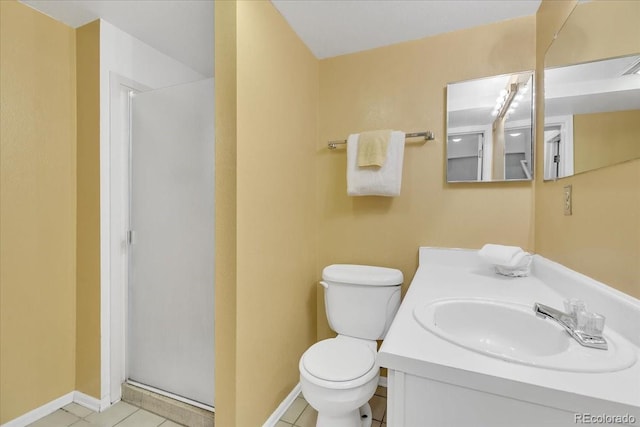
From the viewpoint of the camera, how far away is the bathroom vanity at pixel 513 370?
0.52 meters

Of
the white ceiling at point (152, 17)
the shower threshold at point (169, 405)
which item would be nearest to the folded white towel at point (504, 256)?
the shower threshold at point (169, 405)

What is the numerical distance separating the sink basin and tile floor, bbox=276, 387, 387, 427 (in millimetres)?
900

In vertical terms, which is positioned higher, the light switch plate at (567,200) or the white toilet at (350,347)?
the light switch plate at (567,200)

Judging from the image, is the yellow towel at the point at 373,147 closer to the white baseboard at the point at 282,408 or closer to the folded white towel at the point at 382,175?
the folded white towel at the point at 382,175

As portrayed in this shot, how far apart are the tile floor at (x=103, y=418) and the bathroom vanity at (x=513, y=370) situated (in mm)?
1505

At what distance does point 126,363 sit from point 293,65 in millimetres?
2082

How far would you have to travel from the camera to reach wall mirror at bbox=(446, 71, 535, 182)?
1.52 metres

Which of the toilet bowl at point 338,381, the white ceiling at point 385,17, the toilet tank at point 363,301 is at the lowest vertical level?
the toilet bowl at point 338,381

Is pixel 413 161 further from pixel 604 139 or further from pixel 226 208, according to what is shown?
pixel 226 208

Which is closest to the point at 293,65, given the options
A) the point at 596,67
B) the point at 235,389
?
the point at 596,67

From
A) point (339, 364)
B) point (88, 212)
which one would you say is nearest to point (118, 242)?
point (88, 212)

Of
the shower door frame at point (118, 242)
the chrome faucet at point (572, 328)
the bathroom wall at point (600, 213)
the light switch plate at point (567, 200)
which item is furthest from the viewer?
the shower door frame at point (118, 242)

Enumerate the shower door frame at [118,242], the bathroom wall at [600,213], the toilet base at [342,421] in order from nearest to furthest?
the bathroom wall at [600,213] < the toilet base at [342,421] < the shower door frame at [118,242]

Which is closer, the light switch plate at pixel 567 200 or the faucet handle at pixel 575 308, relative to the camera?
the faucet handle at pixel 575 308
